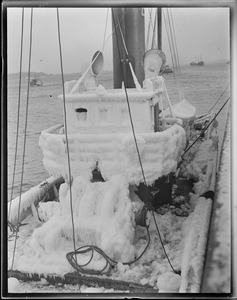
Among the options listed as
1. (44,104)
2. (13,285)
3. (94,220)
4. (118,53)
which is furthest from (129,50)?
(13,285)

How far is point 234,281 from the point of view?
1930 millimetres

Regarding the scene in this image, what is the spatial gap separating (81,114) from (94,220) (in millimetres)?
445

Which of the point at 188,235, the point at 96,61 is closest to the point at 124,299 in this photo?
the point at 188,235

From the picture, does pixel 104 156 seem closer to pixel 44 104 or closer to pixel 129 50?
pixel 44 104

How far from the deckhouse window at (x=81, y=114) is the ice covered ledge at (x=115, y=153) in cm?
7

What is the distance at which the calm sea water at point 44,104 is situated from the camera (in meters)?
2.01

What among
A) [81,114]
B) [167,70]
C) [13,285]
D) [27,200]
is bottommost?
[13,285]

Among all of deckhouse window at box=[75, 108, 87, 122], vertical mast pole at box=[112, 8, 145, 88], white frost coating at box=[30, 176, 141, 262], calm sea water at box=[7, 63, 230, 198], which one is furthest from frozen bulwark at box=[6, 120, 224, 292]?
vertical mast pole at box=[112, 8, 145, 88]

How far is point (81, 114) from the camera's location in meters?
2.05

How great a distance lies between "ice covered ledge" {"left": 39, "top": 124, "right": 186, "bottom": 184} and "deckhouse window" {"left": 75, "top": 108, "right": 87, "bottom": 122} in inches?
2.8

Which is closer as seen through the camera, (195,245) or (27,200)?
(195,245)

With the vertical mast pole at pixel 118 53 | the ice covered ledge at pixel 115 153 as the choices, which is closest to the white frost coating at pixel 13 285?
the ice covered ledge at pixel 115 153

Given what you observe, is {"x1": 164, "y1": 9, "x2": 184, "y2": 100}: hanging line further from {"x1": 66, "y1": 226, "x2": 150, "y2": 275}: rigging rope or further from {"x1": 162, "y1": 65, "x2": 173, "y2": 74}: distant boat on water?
{"x1": 66, "y1": 226, "x2": 150, "y2": 275}: rigging rope

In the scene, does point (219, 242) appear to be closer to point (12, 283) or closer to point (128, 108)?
point (128, 108)
